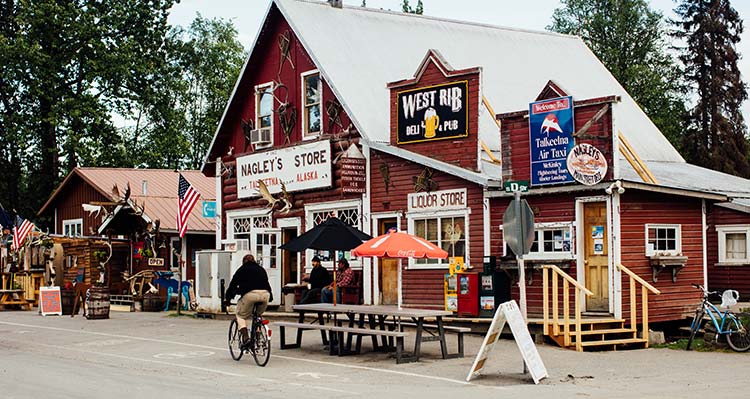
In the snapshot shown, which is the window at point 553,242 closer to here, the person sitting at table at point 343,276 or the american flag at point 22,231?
the person sitting at table at point 343,276

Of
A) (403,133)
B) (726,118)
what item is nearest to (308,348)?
(403,133)

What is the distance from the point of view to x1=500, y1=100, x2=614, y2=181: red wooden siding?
20.7 m

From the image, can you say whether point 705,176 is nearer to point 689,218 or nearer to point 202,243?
point 689,218

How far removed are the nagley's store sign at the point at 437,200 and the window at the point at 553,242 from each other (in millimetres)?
1799

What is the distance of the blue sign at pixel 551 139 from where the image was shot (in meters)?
21.1

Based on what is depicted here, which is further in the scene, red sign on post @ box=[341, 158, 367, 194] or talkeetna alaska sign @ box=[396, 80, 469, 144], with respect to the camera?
red sign on post @ box=[341, 158, 367, 194]

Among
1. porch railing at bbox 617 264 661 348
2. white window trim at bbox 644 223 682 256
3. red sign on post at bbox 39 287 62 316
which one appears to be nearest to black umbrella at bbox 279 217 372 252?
porch railing at bbox 617 264 661 348

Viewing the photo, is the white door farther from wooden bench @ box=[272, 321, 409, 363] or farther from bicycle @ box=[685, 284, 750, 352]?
bicycle @ box=[685, 284, 750, 352]

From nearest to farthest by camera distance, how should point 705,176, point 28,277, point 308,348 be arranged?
point 308,348 < point 705,176 < point 28,277

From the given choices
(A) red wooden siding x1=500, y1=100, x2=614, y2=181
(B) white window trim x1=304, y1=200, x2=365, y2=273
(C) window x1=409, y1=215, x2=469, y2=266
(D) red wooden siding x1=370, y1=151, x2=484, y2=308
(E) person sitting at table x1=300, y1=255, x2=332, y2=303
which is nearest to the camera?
(A) red wooden siding x1=500, y1=100, x2=614, y2=181

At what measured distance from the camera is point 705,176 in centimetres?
2902

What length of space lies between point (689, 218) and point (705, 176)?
674cm

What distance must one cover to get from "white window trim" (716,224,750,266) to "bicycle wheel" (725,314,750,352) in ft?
21.0

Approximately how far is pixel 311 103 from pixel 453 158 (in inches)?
230
